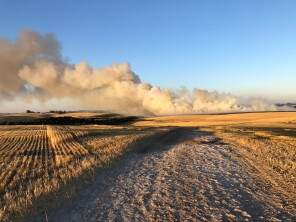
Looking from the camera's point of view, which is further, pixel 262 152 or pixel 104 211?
pixel 262 152

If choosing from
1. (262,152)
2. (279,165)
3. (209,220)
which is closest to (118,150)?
(262,152)

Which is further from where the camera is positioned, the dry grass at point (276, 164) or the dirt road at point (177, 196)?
the dry grass at point (276, 164)

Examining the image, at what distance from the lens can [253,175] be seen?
21.5 m

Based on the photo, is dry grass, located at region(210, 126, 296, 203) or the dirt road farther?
dry grass, located at region(210, 126, 296, 203)

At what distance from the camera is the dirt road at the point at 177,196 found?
45.9 ft

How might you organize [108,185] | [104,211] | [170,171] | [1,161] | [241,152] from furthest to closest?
[241,152] → [1,161] → [170,171] → [108,185] → [104,211]

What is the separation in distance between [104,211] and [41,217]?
7.17 feet

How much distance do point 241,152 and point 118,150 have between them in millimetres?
10014

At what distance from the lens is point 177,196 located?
16797 millimetres

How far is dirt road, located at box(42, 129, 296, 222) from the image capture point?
14.0 meters

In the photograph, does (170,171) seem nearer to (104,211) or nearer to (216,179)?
(216,179)

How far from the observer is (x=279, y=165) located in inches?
963

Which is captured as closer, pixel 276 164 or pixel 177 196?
pixel 177 196

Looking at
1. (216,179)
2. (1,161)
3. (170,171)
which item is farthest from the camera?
(1,161)
